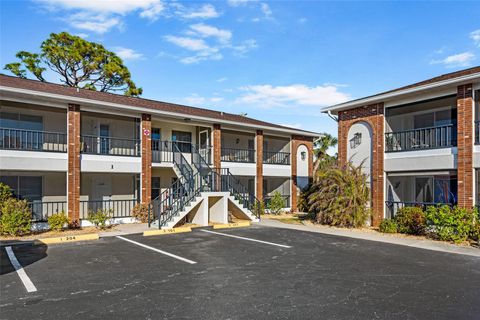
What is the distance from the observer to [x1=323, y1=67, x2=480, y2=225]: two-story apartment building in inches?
513

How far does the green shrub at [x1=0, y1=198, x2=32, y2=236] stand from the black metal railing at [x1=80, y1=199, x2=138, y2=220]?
12.4ft

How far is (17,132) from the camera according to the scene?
15438mm

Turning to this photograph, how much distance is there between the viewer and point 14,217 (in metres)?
12.9

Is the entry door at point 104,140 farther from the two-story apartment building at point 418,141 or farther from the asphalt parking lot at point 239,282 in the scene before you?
the two-story apartment building at point 418,141

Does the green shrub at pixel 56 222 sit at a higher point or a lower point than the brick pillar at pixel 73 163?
lower

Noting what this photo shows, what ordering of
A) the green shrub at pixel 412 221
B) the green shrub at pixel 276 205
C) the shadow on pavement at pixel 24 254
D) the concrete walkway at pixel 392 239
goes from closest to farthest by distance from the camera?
the shadow on pavement at pixel 24 254 < the concrete walkway at pixel 392 239 < the green shrub at pixel 412 221 < the green shrub at pixel 276 205

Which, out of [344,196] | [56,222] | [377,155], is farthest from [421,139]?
[56,222]

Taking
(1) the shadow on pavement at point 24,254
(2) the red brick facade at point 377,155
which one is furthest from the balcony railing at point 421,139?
(1) the shadow on pavement at point 24,254

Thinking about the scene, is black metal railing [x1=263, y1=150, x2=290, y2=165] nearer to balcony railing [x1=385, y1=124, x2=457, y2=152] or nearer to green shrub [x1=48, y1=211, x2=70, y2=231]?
balcony railing [x1=385, y1=124, x2=457, y2=152]

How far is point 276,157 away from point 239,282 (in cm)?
1831

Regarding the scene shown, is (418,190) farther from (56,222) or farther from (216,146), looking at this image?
(56,222)

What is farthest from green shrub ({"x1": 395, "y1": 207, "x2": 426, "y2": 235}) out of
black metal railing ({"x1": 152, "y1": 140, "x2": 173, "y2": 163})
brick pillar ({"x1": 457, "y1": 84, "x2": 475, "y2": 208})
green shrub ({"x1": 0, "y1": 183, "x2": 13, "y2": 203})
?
green shrub ({"x1": 0, "y1": 183, "x2": 13, "y2": 203})

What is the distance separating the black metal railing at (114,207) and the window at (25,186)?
2029 millimetres

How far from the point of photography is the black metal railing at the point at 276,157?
80.3 feet
